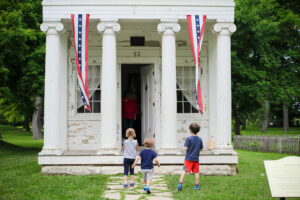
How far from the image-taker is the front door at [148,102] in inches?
462

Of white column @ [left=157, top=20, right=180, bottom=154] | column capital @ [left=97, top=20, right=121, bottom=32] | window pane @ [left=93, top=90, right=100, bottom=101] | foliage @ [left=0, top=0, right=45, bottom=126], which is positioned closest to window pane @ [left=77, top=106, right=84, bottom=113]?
window pane @ [left=93, top=90, right=100, bottom=101]

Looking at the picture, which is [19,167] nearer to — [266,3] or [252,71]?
[252,71]

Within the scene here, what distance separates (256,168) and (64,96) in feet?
22.7

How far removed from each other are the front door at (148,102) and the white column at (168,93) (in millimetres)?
1922

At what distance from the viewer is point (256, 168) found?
11500 mm

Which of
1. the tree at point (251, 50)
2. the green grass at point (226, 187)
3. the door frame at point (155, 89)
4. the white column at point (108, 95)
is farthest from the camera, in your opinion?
the tree at point (251, 50)

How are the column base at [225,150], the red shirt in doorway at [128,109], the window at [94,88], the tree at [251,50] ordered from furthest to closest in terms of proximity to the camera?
the tree at [251,50], the red shirt in doorway at [128,109], the window at [94,88], the column base at [225,150]

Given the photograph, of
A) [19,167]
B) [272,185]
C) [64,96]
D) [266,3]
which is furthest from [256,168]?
[266,3]

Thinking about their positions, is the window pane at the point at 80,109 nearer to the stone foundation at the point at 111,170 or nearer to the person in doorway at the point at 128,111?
the person in doorway at the point at 128,111

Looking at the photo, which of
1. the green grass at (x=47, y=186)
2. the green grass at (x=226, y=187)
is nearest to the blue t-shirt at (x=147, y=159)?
the green grass at (x=226, y=187)

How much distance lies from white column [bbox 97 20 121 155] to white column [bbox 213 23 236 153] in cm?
299

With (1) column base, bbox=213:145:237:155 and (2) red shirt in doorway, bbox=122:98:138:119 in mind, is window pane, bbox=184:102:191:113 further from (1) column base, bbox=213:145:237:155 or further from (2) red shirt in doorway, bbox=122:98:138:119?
(1) column base, bbox=213:145:237:155

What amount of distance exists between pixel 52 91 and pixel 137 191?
420 cm

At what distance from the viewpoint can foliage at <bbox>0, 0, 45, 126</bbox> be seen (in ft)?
51.5
